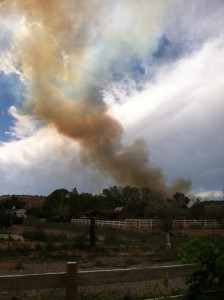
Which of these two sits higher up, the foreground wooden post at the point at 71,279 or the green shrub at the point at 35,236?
the green shrub at the point at 35,236

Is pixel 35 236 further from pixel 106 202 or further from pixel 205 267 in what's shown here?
pixel 106 202

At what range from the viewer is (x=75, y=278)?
6.75 m

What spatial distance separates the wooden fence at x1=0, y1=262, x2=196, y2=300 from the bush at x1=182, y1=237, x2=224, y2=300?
20 cm

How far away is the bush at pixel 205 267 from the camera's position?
27.1 ft

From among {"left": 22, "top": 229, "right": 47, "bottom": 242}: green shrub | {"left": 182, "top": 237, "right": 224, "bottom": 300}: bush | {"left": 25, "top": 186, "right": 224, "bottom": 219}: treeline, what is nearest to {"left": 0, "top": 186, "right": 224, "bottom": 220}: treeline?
{"left": 25, "top": 186, "right": 224, "bottom": 219}: treeline

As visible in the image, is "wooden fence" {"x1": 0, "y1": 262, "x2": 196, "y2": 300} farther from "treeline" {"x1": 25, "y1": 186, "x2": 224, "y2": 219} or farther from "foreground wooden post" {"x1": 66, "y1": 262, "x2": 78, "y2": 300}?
"treeline" {"x1": 25, "y1": 186, "x2": 224, "y2": 219}

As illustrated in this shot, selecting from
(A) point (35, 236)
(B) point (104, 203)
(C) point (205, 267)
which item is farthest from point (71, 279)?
(B) point (104, 203)

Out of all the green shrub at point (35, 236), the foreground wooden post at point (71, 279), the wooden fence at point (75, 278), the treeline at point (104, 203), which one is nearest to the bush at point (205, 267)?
the wooden fence at point (75, 278)

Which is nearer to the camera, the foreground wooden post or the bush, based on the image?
the foreground wooden post

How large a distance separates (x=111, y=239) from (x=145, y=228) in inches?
871

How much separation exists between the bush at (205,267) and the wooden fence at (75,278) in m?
0.20

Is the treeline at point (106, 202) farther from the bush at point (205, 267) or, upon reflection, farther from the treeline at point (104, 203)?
the bush at point (205, 267)

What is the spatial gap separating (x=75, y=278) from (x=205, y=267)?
276 centimetres

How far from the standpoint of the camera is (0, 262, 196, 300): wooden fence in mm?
6188
